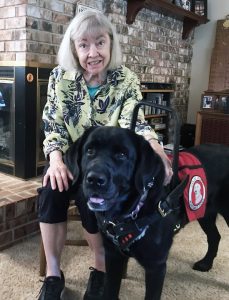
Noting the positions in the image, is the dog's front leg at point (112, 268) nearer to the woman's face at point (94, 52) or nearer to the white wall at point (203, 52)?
the woman's face at point (94, 52)

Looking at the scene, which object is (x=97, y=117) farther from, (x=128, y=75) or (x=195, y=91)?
(x=195, y=91)

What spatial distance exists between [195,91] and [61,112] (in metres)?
2.73

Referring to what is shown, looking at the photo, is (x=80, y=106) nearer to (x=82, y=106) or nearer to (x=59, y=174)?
(x=82, y=106)

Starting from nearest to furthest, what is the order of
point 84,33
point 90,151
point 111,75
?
point 90,151 < point 84,33 < point 111,75

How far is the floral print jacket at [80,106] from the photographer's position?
48.6 inches

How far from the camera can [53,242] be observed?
1.21 m

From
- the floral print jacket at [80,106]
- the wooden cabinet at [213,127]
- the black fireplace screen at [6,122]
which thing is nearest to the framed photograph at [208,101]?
the wooden cabinet at [213,127]

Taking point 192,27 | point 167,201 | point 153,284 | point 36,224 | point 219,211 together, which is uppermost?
point 192,27

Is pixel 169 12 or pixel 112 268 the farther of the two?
pixel 169 12

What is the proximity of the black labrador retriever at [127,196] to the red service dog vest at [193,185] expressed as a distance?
0.11 ft

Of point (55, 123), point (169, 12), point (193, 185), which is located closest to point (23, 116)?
point (55, 123)

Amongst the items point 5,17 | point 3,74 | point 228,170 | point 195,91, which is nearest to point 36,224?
point 3,74

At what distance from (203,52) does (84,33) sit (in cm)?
270

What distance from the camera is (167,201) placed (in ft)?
3.11
